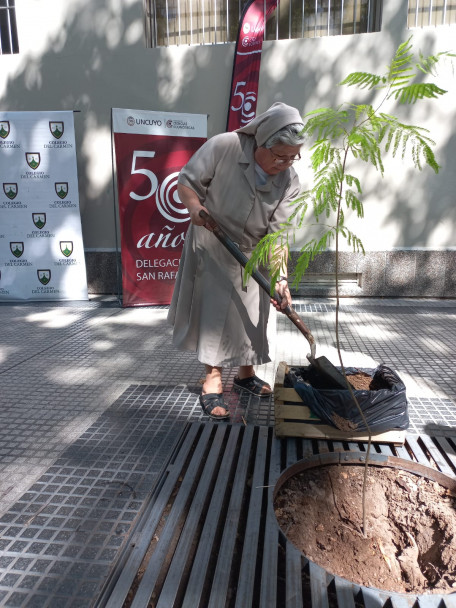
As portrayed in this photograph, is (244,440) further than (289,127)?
Yes

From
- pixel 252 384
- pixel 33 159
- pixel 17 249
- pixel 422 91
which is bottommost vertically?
pixel 252 384

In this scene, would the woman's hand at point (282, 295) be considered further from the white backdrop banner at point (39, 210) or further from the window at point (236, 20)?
the window at point (236, 20)

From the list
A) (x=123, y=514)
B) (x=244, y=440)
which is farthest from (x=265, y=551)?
(x=244, y=440)

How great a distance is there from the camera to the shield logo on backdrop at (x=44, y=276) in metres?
6.32

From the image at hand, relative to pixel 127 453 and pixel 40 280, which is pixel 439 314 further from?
pixel 40 280

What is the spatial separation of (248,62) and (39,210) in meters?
3.44

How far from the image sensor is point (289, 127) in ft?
7.52

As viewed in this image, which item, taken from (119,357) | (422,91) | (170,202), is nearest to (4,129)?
(170,202)

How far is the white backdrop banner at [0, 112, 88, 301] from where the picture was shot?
6.03 m

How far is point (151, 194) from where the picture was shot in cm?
587

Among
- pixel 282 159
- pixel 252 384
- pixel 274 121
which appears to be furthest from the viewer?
pixel 252 384

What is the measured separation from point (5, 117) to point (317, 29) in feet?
14.4

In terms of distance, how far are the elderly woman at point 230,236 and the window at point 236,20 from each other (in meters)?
4.61

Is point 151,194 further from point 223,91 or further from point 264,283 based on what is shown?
point 264,283
